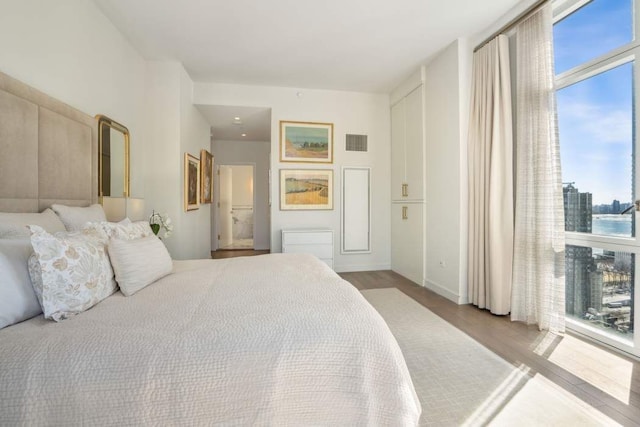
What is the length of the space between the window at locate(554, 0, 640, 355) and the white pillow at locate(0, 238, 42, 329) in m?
3.39

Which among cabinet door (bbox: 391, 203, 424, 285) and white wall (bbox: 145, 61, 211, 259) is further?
cabinet door (bbox: 391, 203, 424, 285)

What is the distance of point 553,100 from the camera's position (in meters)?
2.35

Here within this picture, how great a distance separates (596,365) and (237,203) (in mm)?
7643

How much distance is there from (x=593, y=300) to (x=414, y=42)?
2.98 m

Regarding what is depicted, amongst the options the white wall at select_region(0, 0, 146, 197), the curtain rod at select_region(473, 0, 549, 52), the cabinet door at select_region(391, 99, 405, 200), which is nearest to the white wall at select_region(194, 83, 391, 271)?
the cabinet door at select_region(391, 99, 405, 200)

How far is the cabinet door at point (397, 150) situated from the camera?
14.3 feet

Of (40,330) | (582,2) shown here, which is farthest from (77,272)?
(582,2)

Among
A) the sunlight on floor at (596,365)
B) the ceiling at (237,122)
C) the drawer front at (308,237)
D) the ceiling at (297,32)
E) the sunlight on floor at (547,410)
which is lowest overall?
the sunlight on floor at (547,410)

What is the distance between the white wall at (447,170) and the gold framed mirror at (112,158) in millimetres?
3501

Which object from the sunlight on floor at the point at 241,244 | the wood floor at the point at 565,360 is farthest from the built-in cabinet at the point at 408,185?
the sunlight on floor at the point at 241,244

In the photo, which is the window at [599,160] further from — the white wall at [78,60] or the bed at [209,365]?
the white wall at [78,60]

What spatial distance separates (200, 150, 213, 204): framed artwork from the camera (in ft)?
15.4

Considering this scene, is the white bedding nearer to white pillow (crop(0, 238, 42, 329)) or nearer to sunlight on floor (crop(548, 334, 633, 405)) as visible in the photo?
white pillow (crop(0, 238, 42, 329))

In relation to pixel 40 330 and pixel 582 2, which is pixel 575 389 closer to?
pixel 40 330
